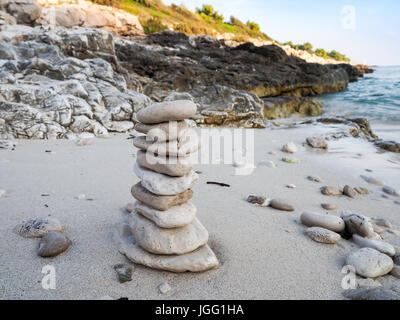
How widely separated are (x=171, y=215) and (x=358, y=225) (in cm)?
171

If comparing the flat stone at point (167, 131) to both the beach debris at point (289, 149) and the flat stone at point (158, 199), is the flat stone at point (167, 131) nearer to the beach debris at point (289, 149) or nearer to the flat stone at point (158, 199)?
the flat stone at point (158, 199)

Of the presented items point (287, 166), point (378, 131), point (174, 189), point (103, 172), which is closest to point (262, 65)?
point (378, 131)

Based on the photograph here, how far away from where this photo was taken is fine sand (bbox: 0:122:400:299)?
1.64 m

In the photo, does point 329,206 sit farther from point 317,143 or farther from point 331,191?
point 317,143

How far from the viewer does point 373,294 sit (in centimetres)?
148

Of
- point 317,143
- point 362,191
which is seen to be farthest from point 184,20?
point 362,191

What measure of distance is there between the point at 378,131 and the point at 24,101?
12.2m

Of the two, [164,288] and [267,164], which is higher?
[267,164]

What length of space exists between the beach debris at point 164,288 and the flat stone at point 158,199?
0.50m

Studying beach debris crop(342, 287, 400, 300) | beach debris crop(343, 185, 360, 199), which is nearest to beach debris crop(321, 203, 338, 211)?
beach debris crop(343, 185, 360, 199)

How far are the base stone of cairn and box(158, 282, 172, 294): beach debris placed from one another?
0.13 metres

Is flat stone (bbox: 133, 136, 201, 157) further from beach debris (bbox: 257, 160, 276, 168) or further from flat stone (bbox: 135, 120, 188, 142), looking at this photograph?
beach debris (bbox: 257, 160, 276, 168)

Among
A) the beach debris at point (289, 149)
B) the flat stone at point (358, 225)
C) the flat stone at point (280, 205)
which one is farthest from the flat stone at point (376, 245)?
the beach debris at point (289, 149)
